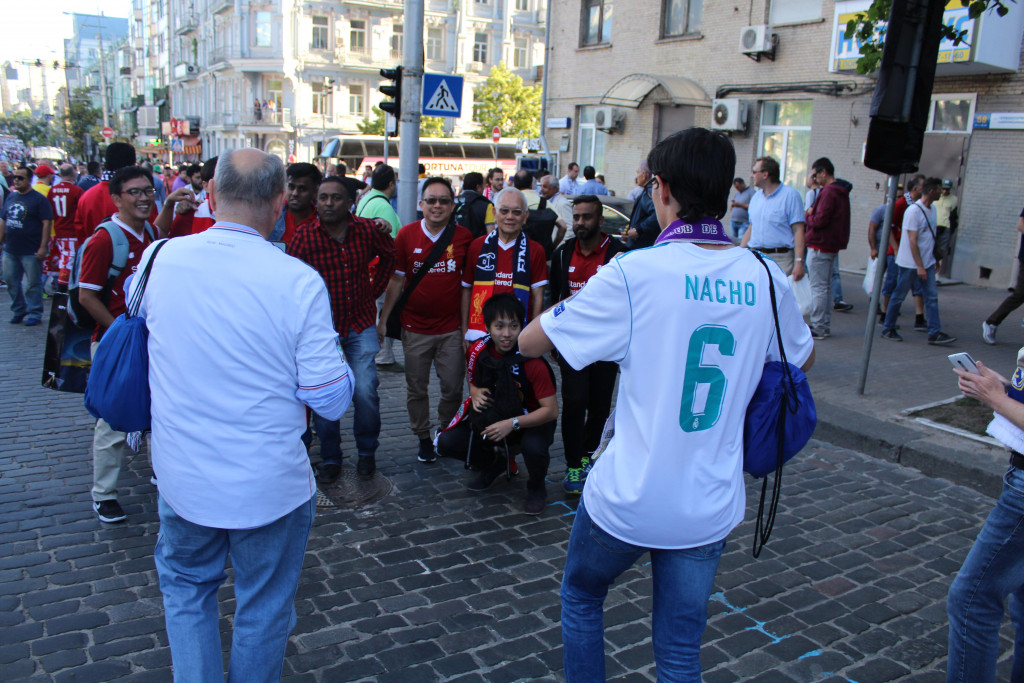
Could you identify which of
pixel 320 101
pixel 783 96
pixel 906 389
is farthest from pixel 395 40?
pixel 906 389

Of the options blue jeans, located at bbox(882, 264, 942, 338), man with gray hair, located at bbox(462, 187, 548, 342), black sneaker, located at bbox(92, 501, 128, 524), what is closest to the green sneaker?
man with gray hair, located at bbox(462, 187, 548, 342)

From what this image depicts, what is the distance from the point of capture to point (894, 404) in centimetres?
696

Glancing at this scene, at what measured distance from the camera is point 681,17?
66.6 feet

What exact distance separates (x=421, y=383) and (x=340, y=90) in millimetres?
48200

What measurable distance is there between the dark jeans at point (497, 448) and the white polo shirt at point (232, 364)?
2575 millimetres

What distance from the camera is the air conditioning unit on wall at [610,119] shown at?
22.2 meters

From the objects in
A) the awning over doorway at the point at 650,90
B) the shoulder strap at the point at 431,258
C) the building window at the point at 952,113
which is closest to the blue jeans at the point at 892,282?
the building window at the point at 952,113

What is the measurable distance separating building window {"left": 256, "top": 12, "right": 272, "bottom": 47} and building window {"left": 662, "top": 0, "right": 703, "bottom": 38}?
36012 millimetres

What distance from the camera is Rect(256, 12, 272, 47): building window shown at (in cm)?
4903

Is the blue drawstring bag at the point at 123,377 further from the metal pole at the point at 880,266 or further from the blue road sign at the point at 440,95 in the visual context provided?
the blue road sign at the point at 440,95

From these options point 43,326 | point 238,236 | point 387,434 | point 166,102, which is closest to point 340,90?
point 166,102

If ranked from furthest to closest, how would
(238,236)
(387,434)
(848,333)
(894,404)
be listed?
(848,333), (894,404), (387,434), (238,236)

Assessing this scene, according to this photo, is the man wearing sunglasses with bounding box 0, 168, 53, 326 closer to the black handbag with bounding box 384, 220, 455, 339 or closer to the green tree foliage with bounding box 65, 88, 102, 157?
the black handbag with bounding box 384, 220, 455, 339

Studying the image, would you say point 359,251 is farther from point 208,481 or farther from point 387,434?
point 208,481
